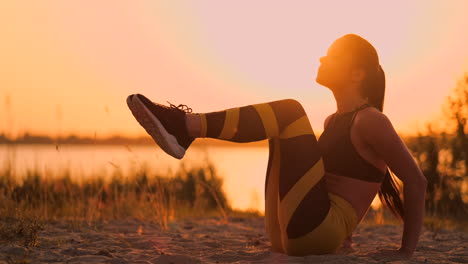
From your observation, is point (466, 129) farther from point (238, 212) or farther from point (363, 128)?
point (363, 128)

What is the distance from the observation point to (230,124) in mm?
2711

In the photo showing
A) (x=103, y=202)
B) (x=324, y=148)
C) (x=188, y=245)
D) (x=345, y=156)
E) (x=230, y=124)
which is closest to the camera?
(x=230, y=124)

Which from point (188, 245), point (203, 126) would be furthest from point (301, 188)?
point (188, 245)

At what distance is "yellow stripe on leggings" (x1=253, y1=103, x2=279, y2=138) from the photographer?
107 inches

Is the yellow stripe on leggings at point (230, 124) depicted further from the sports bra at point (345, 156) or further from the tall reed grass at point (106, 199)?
the tall reed grass at point (106, 199)

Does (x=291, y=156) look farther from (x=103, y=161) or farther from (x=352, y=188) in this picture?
(x=103, y=161)

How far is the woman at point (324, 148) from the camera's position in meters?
2.73

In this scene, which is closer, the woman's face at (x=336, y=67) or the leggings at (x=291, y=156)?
the leggings at (x=291, y=156)

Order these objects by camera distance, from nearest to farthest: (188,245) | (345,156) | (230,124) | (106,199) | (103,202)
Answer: (230,124), (345,156), (188,245), (103,202), (106,199)

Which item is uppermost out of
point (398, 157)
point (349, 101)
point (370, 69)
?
point (370, 69)

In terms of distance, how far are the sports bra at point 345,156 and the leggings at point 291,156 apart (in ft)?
0.54

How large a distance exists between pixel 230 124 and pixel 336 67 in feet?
2.47

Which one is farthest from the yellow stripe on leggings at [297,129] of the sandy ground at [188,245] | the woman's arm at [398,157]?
the sandy ground at [188,245]

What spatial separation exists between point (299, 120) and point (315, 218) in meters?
0.52
